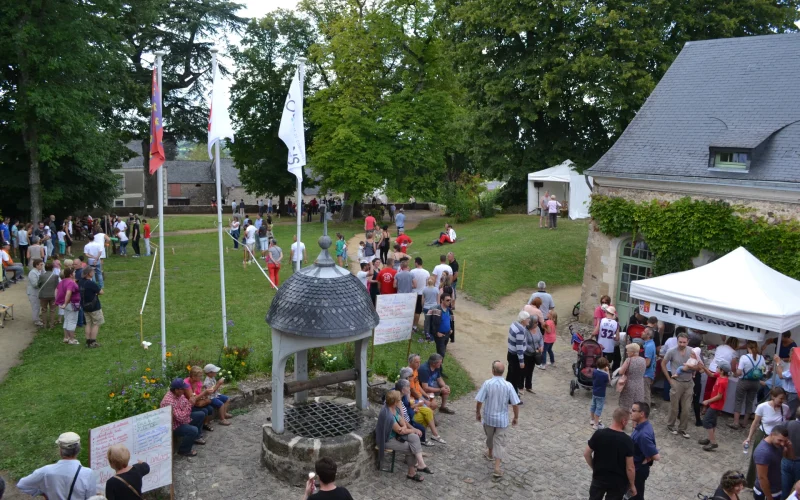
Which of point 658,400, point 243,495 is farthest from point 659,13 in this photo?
point 243,495

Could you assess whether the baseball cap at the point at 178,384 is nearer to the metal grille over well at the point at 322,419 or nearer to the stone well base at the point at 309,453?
the stone well base at the point at 309,453

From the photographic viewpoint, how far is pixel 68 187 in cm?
2758

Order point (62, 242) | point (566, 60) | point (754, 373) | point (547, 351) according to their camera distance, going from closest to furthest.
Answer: point (754, 373), point (547, 351), point (62, 242), point (566, 60)

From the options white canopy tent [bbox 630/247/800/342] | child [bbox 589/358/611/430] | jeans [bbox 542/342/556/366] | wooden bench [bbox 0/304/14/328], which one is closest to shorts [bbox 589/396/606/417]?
child [bbox 589/358/611/430]

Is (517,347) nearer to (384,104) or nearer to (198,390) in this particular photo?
(198,390)

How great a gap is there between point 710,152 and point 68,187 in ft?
82.2

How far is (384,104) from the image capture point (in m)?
35.4

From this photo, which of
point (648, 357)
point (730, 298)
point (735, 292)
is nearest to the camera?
point (648, 357)

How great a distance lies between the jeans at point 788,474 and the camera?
7.85 meters

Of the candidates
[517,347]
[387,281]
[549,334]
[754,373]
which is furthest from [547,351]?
[754,373]

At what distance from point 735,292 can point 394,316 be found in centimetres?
647

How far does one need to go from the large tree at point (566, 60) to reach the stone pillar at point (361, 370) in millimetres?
19421

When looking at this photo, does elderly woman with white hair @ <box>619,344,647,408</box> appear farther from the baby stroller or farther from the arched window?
the arched window

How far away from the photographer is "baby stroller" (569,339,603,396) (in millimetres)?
12219
